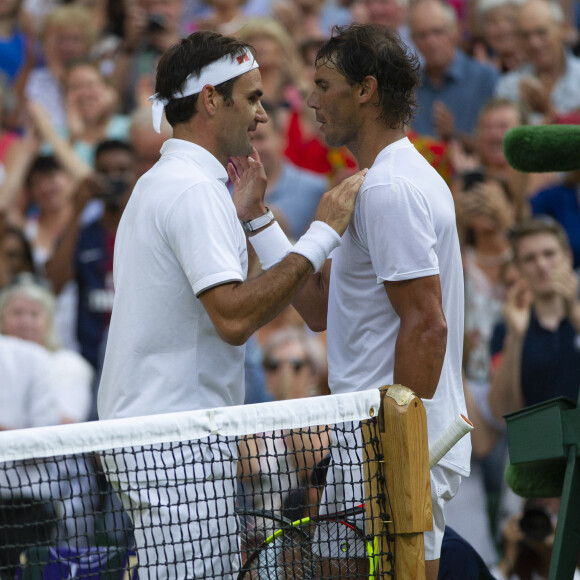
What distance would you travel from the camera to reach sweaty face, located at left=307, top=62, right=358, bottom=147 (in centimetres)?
351

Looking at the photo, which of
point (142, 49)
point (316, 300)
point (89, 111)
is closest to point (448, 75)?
point (142, 49)

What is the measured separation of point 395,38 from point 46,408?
3643 mm

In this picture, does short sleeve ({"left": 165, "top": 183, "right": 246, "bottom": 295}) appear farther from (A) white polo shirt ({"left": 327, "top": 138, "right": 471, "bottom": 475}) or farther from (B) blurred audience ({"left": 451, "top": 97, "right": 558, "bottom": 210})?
(B) blurred audience ({"left": 451, "top": 97, "right": 558, "bottom": 210})

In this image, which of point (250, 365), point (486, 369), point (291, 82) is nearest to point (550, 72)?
point (291, 82)

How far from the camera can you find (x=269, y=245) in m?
3.74

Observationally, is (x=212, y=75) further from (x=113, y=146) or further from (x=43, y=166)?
(x=43, y=166)

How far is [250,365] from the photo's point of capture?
6.39 metres

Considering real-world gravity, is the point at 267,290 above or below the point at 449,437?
above

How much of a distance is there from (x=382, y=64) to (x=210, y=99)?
57 centimetres

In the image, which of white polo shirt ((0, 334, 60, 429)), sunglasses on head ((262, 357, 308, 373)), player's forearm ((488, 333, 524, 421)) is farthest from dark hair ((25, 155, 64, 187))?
player's forearm ((488, 333, 524, 421))

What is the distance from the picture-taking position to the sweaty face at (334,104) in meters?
3.51

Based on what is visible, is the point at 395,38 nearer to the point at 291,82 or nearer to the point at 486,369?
the point at 486,369

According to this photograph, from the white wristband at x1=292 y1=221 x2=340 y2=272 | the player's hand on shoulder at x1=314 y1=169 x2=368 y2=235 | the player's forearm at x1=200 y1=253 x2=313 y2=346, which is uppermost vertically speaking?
the player's hand on shoulder at x1=314 y1=169 x2=368 y2=235

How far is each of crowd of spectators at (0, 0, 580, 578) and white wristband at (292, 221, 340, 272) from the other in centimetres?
289
